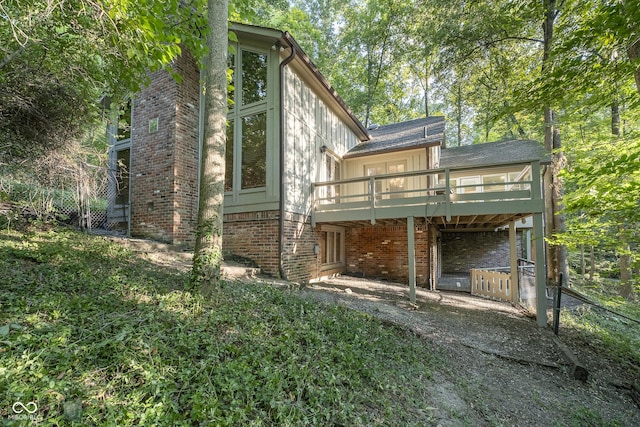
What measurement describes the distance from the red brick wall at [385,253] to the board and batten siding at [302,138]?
2.74m

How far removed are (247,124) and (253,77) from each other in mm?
1288

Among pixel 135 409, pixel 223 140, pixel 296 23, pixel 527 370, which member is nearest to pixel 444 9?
pixel 296 23

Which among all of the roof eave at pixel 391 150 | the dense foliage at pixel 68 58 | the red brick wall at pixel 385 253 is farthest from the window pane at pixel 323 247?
the dense foliage at pixel 68 58

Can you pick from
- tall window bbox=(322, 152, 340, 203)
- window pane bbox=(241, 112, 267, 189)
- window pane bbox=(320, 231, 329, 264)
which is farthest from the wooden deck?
window pane bbox=(241, 112, 267, 189)

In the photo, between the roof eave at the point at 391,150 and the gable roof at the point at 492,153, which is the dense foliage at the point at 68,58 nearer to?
the roof eave at the point at 391,150

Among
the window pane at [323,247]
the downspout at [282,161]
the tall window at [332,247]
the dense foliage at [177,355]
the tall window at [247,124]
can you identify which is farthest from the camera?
the tall window at [332,247]

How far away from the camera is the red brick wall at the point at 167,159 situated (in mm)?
7410

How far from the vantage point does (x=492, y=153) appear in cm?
1311

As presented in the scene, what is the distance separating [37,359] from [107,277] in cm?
211

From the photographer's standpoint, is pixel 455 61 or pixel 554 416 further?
pixel 455 61

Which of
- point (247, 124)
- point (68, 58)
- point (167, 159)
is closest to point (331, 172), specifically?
point (247, 124)

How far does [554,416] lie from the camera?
3086 millimetres

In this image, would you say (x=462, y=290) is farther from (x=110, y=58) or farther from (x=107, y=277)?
(x=110, y=58)

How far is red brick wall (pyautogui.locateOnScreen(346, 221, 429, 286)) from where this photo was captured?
9.23m
